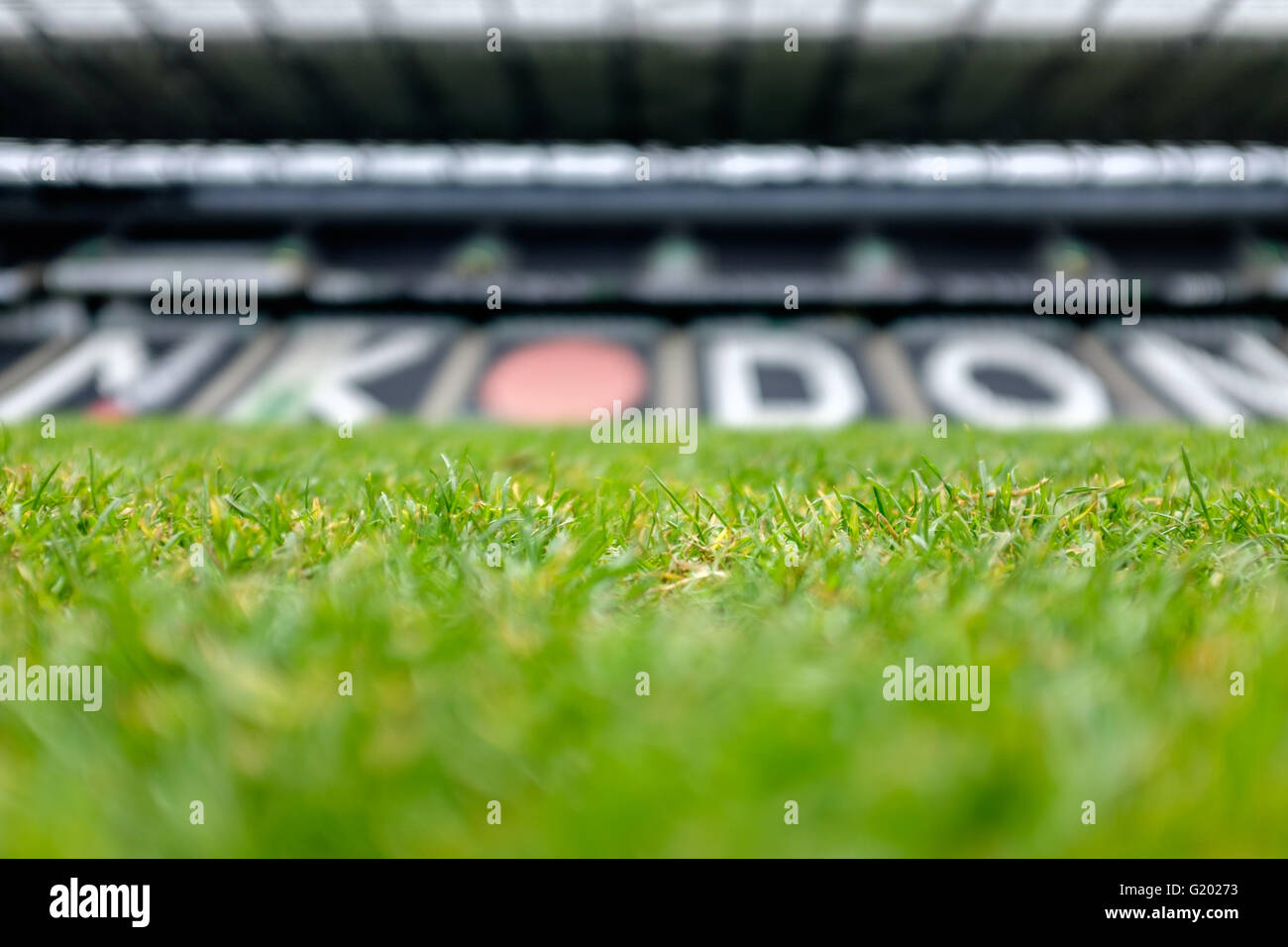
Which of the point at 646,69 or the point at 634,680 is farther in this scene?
the point at 646,69

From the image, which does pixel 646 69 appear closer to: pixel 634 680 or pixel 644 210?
pixel 644 210

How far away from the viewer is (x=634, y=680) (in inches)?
34.6

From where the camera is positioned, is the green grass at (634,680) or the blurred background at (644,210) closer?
the green grass at (634,680)

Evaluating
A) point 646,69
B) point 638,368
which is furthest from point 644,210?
point 638,368

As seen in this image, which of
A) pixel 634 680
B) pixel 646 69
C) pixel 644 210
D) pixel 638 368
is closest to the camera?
pixel 634 680

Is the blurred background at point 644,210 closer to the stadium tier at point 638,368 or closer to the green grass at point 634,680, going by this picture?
the stadium tier at point 638,368

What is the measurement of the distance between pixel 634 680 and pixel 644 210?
2441cm

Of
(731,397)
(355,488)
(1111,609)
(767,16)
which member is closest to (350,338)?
(731,397)

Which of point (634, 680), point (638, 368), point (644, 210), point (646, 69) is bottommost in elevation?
point (634, 680)

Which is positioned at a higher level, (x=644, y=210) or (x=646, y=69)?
(x=646, y=69)

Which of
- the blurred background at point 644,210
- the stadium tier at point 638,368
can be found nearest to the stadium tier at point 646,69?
the blurred background at point 644,210

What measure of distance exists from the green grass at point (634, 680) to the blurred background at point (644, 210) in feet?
52.0

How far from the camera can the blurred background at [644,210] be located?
19.2 m

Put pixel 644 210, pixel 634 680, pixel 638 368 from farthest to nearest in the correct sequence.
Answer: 1. pixel 644 210
2. pixel 638 368
3. pixel 634 680
